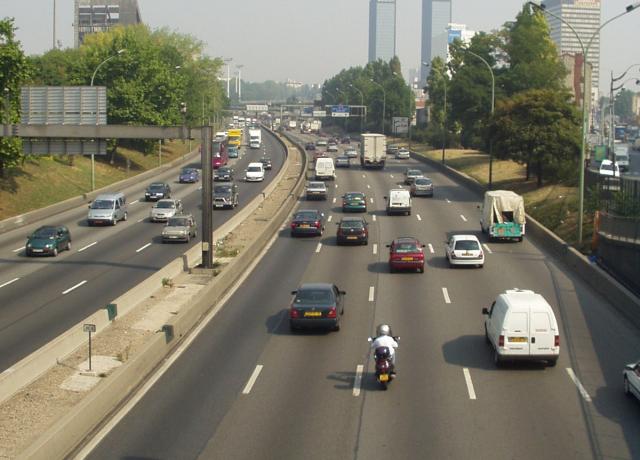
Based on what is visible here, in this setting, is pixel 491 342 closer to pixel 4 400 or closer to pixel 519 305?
pixel 519 305

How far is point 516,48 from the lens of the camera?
92.8m

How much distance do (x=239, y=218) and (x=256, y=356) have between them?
3238cm

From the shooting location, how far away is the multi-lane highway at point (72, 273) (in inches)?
1136

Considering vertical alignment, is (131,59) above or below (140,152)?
above

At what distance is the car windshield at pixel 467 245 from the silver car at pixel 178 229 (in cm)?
1671

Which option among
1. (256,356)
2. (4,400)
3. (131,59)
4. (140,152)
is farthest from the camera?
(140,152)

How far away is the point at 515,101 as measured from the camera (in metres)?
65.9

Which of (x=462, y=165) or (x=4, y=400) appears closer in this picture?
(x=4, y=400)

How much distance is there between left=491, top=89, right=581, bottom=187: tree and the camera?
207 ft

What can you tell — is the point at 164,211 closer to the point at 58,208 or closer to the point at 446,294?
the point at 58,208

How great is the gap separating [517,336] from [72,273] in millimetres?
23857

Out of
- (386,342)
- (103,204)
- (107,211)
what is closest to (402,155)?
(103,204)

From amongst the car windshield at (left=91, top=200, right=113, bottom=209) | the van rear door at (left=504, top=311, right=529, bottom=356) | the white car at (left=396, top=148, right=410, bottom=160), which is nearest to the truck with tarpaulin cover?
the car windshield at (left=91, top=200, right=113, bottom=209)

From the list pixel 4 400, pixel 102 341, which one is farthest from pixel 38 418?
pixel 102 341
